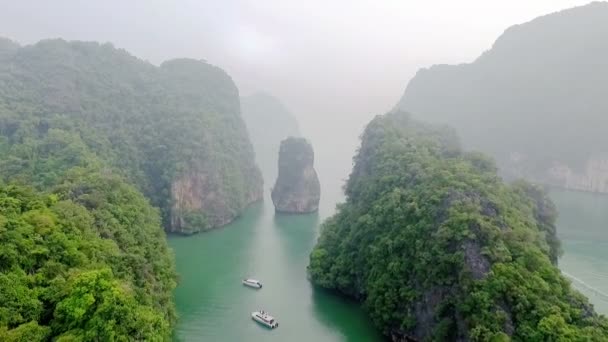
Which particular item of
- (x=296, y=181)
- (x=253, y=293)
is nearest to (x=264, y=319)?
(x=253, y=293)

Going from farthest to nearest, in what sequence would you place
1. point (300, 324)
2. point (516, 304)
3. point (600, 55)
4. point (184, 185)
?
point (600, 55)
point (184, 185)
point (300, 324)
point (516, 304)

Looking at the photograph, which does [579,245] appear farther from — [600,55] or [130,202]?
[600,55]

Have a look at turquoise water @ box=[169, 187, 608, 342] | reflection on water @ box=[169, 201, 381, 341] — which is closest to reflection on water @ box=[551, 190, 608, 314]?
turquoise water @ box=[169, 187, 608, 342]

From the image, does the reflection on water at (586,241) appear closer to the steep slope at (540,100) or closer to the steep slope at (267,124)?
the steep slope at (540,100)

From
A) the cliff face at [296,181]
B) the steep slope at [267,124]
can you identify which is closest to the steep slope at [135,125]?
the cliff face at [296,181]

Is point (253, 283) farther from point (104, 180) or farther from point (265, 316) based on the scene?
point (104, 180)

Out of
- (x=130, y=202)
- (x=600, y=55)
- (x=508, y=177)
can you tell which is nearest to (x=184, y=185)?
(x=130, y=202)
